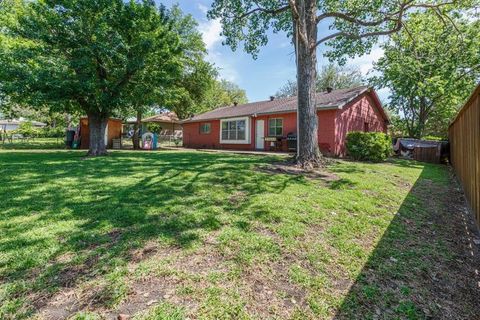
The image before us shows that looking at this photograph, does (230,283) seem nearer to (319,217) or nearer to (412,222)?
(319,217)

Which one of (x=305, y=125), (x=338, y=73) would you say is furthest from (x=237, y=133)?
(x=338, y=73)

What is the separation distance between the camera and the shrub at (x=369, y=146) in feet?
36.4

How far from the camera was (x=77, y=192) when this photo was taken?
4660mm

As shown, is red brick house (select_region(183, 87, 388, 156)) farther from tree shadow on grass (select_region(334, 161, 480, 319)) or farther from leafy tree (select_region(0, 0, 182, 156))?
tree shadow on grass (select_region(334, 161, 480, 319))

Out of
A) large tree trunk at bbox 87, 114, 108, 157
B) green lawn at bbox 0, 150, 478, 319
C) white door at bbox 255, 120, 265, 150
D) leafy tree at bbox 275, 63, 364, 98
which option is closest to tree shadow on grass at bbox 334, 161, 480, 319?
green lawn at bbox 0, 150, 478, 319

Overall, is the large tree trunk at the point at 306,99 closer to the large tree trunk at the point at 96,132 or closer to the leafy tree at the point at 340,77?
the large tree trunk at the point at 96,132

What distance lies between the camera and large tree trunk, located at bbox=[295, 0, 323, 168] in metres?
7.95

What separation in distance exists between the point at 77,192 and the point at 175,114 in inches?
1164

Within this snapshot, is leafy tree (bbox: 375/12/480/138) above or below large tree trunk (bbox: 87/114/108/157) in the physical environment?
above

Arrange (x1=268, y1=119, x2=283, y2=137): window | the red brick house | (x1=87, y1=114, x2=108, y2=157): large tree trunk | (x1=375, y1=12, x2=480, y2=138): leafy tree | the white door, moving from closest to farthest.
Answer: (x1=87, y1=114, x2=108, y2=157): large tree trunk, (x1=375, y1=12, x2=480, y2=138): leafy tree, the red brick house, (x1=268, y1=119, x2=283, y2=137): window, the white door

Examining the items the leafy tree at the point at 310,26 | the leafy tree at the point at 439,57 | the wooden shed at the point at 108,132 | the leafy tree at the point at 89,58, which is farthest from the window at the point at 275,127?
the wooden shed at the point at 108,132

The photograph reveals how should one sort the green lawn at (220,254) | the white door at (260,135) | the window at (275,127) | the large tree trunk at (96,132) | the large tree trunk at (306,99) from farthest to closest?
the white door at (260,135)
the window at (275,127)
the large tree trunk at (96,132)
the large tree trunk at (306,99)
the green lawn at (220,254)

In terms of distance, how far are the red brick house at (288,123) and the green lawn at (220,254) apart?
900 centimetres

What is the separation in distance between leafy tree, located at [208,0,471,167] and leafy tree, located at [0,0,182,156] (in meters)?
3.19
